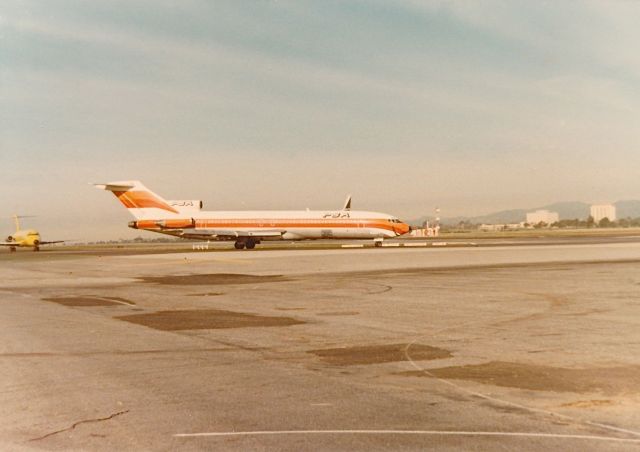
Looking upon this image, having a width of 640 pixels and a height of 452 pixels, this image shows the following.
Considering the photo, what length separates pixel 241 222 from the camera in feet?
238

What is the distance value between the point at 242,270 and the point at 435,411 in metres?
29.4

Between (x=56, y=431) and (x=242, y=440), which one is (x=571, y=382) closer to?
(x=242, y=440)

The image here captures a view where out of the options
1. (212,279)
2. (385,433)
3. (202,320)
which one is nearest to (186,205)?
(212,279)

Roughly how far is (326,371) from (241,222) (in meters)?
63.2

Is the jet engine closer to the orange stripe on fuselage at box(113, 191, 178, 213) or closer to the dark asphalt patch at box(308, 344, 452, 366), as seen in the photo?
the orange stripe on fuselage at box(113, 191, 178, 213)

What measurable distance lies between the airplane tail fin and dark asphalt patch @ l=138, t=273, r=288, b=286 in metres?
41.9

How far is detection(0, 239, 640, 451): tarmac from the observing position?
265 inches

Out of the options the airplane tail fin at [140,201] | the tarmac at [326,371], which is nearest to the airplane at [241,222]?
the airplane tail fin at [140,201]

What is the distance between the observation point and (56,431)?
22.7 feet

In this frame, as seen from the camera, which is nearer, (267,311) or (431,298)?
(267,311)

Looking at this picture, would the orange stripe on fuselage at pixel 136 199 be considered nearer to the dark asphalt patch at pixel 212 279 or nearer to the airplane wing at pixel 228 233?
the airplane wing at pixel 228 233

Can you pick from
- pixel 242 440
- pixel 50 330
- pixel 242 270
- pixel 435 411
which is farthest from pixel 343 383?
pixel 242 270

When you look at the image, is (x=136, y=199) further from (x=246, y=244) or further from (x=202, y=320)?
Result: (x=202, y=320)

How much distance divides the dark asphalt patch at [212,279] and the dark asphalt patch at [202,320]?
400 inches
